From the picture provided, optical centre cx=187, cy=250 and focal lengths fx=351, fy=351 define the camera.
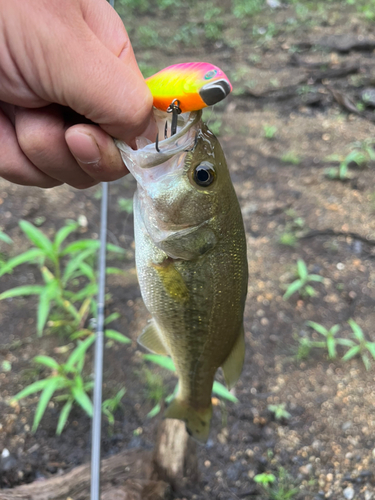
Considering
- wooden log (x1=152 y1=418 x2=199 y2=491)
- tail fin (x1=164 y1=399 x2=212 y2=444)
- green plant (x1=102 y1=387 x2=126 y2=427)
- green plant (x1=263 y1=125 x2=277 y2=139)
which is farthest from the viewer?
green plant (x1=263 y1=125 x2=277 y2=139)

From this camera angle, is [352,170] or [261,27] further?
[261,27]

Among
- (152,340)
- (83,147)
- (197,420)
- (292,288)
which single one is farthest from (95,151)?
(292,288)

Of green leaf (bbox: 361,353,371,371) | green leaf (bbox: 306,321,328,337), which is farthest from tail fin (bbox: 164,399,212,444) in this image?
green leaf (bbox: 361,353,371,371)

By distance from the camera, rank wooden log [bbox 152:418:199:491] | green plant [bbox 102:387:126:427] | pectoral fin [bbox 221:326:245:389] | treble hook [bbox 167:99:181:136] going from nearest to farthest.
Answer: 1. treble hook [bbox 167:99:181:136]
2. pectoral fin [bbox 221:326:245:389]
3. wooden log [bbox 152:418:199:491]
4. green plant [bbox 102:387:126:427]

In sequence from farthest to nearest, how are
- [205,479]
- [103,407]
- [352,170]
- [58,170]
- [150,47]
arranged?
[150,47] < [352,170] < [103,407] < [205,479] < [58,170]

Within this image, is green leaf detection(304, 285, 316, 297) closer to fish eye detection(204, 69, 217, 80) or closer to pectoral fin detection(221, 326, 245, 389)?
pectoral fin detection(221, 326, 245, 389)

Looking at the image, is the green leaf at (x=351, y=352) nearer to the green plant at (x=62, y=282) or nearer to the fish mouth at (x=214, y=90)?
the green plant at (x=62, y=282)

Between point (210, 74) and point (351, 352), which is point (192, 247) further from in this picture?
point (351, 352)

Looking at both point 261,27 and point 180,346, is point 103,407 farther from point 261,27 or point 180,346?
point 261,27

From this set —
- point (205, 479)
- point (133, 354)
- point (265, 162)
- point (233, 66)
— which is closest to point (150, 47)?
point (233, 66)
